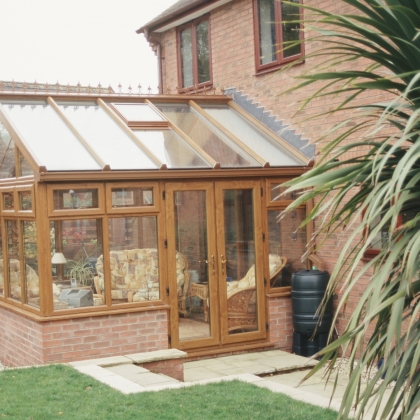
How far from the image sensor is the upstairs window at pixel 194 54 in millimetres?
13109

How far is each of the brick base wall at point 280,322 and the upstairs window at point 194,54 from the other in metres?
4.41

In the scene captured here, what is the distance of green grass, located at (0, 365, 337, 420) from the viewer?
6.13 metres

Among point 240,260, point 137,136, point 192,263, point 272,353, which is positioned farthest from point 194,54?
point 272,353

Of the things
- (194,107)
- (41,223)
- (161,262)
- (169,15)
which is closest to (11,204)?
(41,223)

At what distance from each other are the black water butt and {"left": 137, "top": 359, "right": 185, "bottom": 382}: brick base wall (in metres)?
2.00

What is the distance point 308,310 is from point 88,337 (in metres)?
2.89

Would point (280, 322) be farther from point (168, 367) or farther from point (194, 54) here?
point (194, 54)

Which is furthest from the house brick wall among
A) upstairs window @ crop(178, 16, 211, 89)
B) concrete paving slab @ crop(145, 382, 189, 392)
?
concrete paving slab @ crop(145, 382, 189, 392)

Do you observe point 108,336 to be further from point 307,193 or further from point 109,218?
point 307,193

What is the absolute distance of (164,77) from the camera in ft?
47.6

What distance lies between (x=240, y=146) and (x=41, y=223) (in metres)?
3.17

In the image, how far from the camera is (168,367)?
865cm

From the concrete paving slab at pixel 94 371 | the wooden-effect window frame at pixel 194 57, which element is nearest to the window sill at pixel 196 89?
the wooden-effect window frame at pixel 194 57

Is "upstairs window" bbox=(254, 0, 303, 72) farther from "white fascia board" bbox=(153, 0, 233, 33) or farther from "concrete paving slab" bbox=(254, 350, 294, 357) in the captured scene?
"concrete paving slab" bbox=(254, 350, 294, 357)
